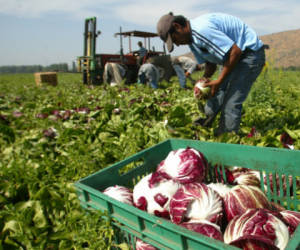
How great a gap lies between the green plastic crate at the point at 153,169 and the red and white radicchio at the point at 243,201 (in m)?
0.30

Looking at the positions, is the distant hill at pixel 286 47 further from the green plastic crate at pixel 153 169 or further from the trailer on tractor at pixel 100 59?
the green plastic crate at pixel 153 169

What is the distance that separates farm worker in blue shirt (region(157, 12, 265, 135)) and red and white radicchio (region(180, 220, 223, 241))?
182 centimetres

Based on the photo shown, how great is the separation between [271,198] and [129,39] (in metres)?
11.8

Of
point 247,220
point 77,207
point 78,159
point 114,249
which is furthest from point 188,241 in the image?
point 78,159

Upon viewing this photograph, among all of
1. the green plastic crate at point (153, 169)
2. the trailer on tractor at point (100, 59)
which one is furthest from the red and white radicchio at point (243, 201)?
the trailer on tractor at point (100, 59)

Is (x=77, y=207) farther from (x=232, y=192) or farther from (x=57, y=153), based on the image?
(x=57, y=153)

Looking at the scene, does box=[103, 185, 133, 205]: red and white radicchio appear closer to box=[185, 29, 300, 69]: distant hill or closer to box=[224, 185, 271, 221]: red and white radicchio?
box=[224, 185, 271, 221]: red and white radicchio

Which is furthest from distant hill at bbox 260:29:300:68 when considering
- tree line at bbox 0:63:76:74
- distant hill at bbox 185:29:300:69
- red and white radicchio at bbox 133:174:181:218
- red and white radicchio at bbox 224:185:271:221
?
red and white radicchio at bbox 133:174:181:218

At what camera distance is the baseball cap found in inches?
105

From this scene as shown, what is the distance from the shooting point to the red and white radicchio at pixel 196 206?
1395mm

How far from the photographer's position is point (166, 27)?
267 centimetres

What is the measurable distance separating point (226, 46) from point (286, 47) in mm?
68847

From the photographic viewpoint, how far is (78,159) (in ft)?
7.55

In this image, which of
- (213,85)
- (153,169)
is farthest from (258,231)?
(213,85)
